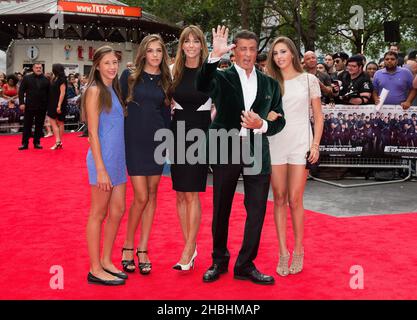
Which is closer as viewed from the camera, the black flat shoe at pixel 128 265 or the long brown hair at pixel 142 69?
the long brown hair at pixel 142 69

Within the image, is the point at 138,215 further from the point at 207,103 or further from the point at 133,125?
the point at 207,103

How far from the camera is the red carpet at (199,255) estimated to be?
413 centimetres

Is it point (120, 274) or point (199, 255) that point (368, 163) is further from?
point (120, 274)

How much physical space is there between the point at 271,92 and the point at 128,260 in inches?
69.8

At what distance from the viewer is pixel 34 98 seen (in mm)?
12922

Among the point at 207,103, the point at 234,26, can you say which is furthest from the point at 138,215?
the point at 234,26

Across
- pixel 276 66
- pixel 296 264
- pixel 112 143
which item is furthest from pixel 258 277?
pixel 276 66

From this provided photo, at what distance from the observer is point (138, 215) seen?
15.3 feet

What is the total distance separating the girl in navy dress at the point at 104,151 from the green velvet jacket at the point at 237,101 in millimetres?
692

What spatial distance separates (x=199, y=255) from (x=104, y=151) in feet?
4.73

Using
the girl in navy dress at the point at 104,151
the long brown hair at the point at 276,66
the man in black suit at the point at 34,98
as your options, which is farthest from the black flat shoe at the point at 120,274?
the man in black suit at the point at 34,98
